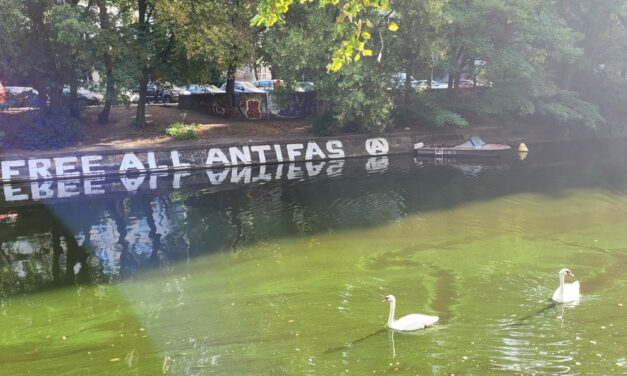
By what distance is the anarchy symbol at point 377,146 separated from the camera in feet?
97.9

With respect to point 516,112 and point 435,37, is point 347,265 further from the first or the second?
point 516,112

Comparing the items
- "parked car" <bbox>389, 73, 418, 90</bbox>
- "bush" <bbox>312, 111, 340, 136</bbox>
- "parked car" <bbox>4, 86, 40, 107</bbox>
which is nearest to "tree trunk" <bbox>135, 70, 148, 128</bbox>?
"parked car" <bbox>4, 86, 40, 107</bbox>

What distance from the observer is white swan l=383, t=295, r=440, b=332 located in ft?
28.6

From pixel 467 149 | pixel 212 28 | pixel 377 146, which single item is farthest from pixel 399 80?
pixel 212 28

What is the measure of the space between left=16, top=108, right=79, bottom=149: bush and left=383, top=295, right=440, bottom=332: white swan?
21435 millimetres

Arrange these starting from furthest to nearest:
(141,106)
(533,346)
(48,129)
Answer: (141,106) < (48,129) < (533,346)

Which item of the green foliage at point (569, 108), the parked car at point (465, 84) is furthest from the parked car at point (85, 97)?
the green foliage at point (569, 108)

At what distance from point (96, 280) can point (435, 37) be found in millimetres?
19650

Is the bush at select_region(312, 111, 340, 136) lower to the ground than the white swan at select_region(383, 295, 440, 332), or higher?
higher

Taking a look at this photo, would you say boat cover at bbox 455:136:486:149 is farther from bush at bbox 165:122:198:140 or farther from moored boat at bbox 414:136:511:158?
bush at bbox 165:122:198:140

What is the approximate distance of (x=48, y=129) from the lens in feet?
85.5

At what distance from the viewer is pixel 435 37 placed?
26.5m

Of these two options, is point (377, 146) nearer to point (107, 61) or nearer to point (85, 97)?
point (107, 61)

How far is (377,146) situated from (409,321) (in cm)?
2170
